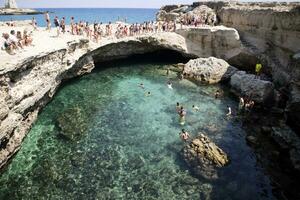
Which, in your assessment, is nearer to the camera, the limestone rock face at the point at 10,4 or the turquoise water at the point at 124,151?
the turquoise water at the point at 124,151

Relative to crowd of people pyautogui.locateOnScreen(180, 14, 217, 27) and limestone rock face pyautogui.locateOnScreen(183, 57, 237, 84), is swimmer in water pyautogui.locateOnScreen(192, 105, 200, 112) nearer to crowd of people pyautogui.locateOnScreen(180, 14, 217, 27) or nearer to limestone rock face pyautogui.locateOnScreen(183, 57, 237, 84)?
limestone rock face pyautogui.locateOnScreen(183, 57, 237, 84)

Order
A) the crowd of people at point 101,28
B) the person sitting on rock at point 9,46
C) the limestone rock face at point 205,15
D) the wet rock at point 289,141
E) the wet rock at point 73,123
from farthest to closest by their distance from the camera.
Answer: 1. the limestone rock face at point 205,15
2. the crowd of people at point 101,28
3. the wet rock at point 73,123
4. the person sitting on rock at point 9,46
5. the wet rock at point 289,141

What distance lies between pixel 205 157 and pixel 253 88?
12.1 meters

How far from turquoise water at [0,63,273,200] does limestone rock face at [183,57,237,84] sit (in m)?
2.81

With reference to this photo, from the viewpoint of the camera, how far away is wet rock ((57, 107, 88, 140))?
21.1 meters

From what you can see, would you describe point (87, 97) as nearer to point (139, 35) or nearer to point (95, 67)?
point (95, 67)

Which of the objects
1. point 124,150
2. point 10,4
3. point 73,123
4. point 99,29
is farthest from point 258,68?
point 10,4

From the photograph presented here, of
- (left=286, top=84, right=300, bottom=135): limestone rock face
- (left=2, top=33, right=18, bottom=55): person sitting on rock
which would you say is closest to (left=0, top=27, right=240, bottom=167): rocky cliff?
(left=2, top=33, right=18, bottom=55): person sitting on rock

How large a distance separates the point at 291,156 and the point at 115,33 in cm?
2396

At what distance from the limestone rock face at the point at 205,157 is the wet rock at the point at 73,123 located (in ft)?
25.5

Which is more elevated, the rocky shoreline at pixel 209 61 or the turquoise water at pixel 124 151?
the rocky shoreline at pixel 209 61

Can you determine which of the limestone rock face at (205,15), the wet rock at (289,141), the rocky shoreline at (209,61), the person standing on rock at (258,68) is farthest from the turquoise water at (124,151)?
the limestone rock face at (205,15)

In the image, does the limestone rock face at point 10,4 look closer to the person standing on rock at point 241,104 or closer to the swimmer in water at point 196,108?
the swimmer in water at point 196,108

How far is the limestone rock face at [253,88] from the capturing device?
1055 inches
